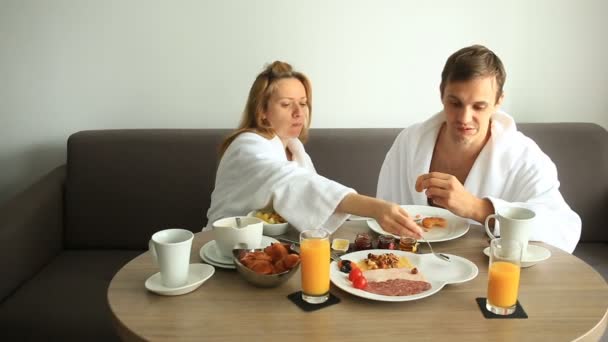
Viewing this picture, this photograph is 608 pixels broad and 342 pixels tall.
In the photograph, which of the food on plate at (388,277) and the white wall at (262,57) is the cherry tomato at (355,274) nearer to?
the food on plate at (388,277)

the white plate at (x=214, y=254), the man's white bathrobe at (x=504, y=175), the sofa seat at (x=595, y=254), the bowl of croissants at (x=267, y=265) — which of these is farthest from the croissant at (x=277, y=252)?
the sofa seat at (x=595, y=254)

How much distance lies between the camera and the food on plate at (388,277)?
46.1 inches

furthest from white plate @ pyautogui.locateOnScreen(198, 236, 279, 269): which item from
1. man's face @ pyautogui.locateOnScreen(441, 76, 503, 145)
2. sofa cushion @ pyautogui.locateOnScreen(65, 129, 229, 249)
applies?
sofa cushion @ pyautogui.locateOnScreen(65, 129, 229, 249)

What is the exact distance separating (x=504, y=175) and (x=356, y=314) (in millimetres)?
934

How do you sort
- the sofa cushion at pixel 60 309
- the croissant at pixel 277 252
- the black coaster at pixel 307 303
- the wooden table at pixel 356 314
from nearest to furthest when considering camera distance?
the wooden table at pixel 356 314, the black coaster at pixel 307 303, the croissant at pixel 277 252, the sofa cushion at pixel 60 309

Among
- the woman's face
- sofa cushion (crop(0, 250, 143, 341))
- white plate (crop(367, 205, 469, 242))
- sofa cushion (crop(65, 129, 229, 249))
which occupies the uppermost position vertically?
the woman's face

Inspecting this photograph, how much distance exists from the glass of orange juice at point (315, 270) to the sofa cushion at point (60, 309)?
0.89m

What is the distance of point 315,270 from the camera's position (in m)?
1.14

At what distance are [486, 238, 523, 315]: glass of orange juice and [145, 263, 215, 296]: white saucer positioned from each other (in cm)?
60

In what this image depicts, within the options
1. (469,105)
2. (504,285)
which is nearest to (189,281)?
(504,285)

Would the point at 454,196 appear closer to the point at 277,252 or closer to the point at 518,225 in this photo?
the point at 518,225

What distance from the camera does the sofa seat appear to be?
2188 mm

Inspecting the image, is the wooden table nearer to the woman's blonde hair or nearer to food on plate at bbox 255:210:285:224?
food on plate at bbox 255:210:285:224

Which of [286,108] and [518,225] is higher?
[286,108]
